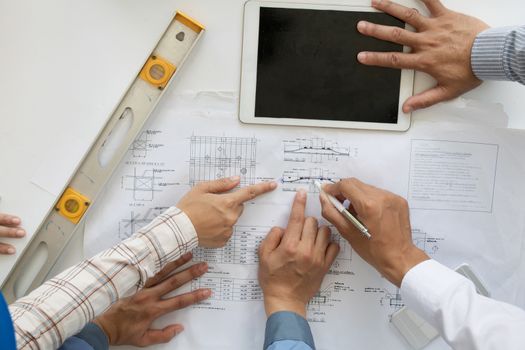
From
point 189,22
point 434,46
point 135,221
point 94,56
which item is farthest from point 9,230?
point 434,46

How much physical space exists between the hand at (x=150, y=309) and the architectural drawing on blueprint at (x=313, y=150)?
0.26 metres

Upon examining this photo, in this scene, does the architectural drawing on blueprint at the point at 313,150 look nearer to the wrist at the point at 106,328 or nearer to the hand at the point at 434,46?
the hand at the point at 434,46

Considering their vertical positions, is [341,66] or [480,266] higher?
[341,66]

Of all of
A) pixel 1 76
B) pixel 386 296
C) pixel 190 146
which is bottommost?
pixel 386 296

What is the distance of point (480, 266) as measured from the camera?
0.83 m

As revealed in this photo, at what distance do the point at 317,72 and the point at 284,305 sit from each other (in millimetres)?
413

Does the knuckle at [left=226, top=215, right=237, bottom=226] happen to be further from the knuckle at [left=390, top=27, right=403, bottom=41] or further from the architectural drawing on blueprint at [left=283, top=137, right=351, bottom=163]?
the knuckle at [left=390, top=27, right=403, bottom=41]

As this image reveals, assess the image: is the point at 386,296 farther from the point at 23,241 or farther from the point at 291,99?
the point at 23,241

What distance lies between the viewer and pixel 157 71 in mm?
804

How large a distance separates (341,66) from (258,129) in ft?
0.60

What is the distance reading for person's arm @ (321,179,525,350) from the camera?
25.4 inches

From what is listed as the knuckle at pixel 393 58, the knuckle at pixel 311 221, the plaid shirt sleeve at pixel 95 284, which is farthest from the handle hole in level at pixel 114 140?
the knuckle at pixel 393 58

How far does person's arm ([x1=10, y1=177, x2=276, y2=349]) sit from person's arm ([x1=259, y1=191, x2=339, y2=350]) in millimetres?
77

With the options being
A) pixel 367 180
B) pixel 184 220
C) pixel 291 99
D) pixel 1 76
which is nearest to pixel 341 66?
pixel 291 99
